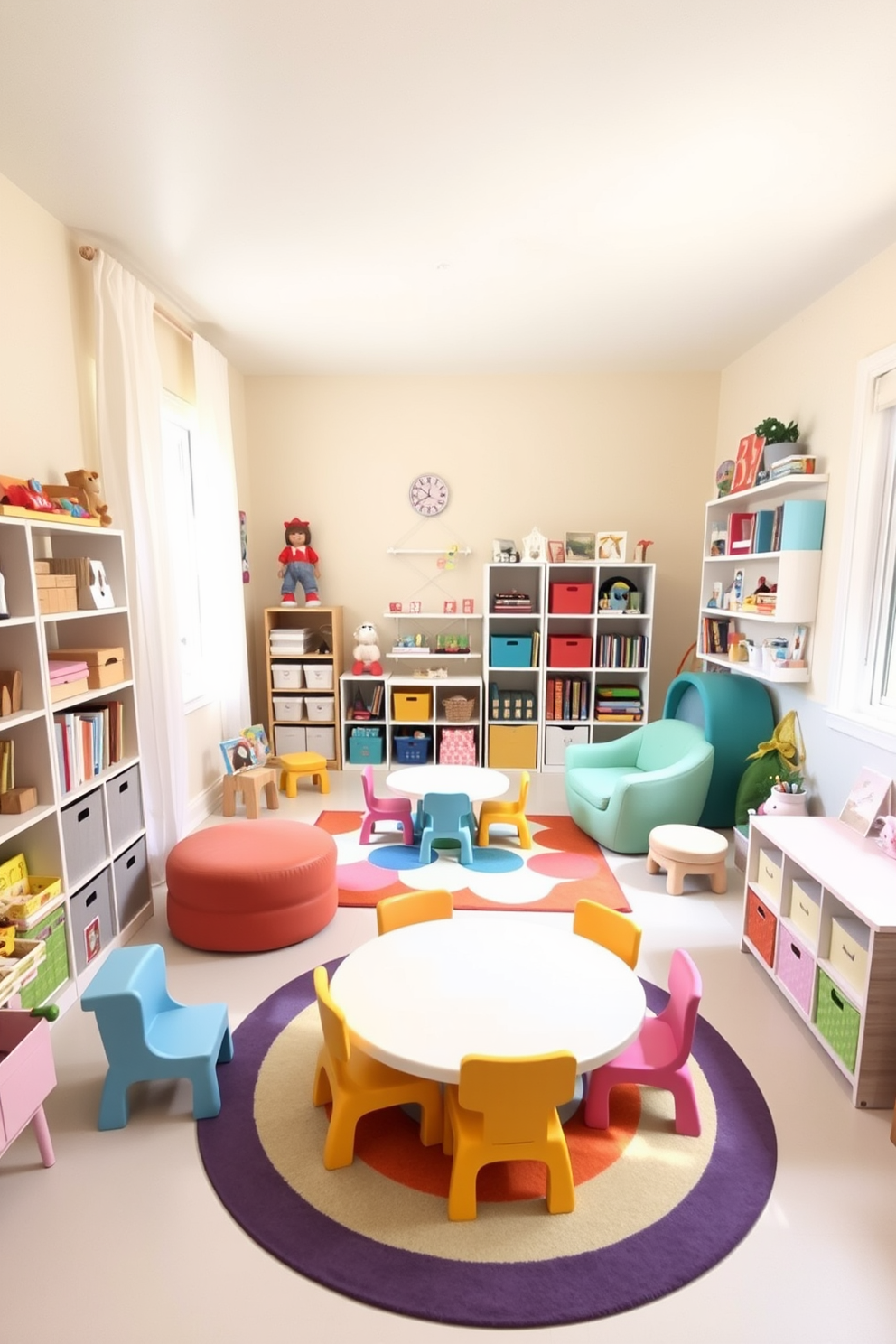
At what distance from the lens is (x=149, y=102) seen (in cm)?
226

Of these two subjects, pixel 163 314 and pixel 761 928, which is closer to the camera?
pixel 761 928

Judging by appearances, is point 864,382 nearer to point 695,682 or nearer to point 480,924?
point 695,682

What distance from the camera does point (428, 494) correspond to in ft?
18.4

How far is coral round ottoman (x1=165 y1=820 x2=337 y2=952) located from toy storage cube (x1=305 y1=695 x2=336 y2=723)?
2328 millimetres

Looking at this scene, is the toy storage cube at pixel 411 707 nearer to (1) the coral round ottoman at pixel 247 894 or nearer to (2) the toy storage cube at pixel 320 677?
(2) the toy storage cube at pixel 320 677

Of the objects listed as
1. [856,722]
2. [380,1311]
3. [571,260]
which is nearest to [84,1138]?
[380,1311]

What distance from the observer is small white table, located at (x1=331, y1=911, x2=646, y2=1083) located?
1782mm

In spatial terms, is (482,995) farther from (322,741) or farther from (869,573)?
(322,741)

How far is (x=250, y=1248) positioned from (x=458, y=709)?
390cm

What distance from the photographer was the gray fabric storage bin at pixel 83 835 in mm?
2668

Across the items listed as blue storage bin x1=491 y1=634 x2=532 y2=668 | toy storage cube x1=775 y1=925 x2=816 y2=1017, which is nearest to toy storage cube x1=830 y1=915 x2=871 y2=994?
toy storage cube x1=775 y1=925 x2=816 y2=1017

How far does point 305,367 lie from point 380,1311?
17.6 feet

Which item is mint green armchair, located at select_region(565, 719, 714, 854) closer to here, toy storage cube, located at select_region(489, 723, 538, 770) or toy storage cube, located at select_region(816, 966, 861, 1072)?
toy storage cube, located at select_region(489, 723, 538, 770)

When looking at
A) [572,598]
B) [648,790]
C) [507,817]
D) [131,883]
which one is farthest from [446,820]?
[572,598]
